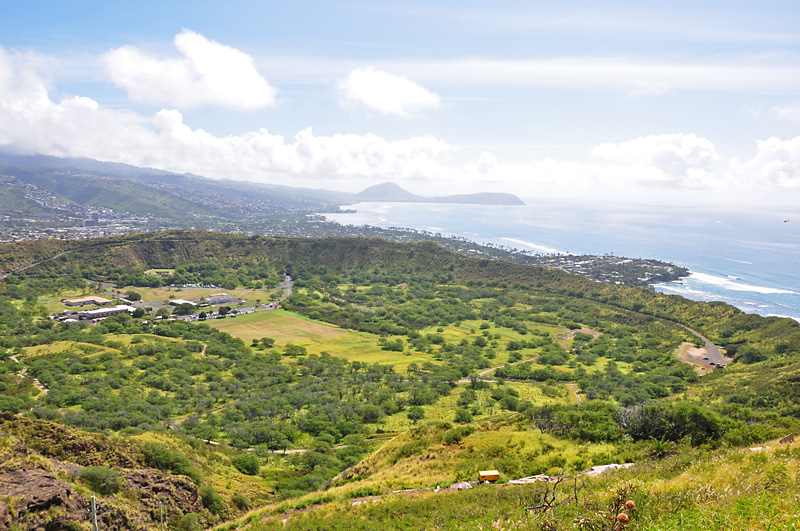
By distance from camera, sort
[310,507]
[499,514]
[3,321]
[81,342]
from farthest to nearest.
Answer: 1. [3,321]
2. [81,342]
3. [310,507]
4. [499,514]

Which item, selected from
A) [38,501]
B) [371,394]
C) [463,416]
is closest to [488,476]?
[38,501]

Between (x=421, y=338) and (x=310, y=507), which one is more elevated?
(x=310, y=507)

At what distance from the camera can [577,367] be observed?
5956 cm

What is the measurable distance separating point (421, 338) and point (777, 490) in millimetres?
63741

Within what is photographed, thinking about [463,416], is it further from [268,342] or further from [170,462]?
[268,342]

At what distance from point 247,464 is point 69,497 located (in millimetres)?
13349

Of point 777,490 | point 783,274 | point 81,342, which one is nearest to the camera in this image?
point 777,490

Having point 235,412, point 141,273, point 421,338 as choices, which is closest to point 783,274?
point 421,338

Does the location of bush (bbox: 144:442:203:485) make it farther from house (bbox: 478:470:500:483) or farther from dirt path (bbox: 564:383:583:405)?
dirt path (bbox: 564:383:583:405)

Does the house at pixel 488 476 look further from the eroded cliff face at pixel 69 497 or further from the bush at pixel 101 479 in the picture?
the bush at pixel 101 479

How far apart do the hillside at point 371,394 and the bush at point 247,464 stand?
10cm

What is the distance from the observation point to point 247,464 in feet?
95.8

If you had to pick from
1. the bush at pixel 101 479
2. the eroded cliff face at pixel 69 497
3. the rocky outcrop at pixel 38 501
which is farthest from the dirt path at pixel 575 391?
the rocky outcrop at pixel 38 501

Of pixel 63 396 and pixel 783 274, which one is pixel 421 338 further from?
pixel 783 274
